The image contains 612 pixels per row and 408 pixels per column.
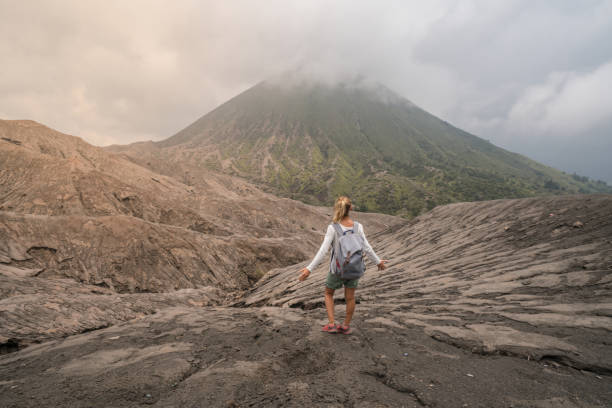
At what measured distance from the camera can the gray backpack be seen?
424 centimetres

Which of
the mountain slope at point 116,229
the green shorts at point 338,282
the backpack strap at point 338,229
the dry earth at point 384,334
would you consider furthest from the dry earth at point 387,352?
the mountain slope at point 116,229

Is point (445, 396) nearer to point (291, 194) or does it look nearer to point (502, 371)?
point (502, 371)

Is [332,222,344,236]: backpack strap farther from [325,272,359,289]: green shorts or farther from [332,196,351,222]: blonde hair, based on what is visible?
[325,272,359,289]: green shorts

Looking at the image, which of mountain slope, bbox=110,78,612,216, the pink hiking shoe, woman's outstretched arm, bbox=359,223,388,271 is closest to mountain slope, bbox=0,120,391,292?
the pink hiking shoe

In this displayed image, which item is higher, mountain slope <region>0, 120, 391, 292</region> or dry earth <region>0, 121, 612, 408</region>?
mountain slope <region>0, 120, 391, 292</region>

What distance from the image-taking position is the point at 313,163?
153 metres

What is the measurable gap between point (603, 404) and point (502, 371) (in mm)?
819

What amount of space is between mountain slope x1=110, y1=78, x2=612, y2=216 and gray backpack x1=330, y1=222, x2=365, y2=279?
9564 cm

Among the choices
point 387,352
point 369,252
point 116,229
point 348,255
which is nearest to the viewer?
point 387,352

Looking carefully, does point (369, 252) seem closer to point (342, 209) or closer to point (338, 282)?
point (338, 282)

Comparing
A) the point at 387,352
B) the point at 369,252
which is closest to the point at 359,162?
the point at 369,252

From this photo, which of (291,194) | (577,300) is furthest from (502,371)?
(291,194)

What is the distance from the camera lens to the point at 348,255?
13.9 ft

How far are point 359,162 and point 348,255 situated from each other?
15356 centimetres
